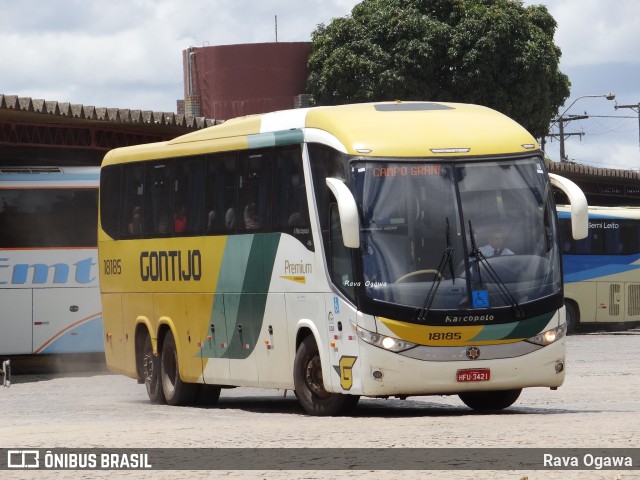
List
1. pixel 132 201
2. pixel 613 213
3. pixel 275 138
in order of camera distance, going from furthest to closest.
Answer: pixel 613 213, pixel 132 201, pixel 275 138

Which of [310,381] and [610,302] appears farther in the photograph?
[610,302]

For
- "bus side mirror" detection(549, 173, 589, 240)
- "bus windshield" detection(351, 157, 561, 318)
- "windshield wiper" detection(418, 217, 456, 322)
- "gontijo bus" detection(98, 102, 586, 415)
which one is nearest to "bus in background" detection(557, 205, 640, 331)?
"gontijo bus" detection(98, 102, 586, 415)

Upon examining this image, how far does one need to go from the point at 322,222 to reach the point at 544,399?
17.8 ft

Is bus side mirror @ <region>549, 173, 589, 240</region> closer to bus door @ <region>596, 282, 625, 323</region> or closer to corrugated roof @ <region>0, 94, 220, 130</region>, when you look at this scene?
corrugated roof @ <region>0, 94, 220, 130</region>

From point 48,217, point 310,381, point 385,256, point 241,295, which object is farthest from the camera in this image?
point 48,217

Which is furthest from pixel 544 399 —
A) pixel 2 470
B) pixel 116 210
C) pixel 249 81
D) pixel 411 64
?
pixel 249 81

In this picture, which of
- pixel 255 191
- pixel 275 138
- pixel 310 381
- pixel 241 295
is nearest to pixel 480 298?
pixel 310 381

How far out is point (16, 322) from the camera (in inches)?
1187

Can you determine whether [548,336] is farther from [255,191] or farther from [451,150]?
[255,191]

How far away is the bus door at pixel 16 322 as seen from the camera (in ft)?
98.3

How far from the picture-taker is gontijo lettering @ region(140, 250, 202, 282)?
1988 centimetres

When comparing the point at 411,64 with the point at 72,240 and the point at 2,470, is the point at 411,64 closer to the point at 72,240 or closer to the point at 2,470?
the point at 72,240

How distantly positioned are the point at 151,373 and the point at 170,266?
5.91 feet

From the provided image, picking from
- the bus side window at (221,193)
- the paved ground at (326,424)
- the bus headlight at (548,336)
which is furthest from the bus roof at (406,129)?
the paved ground at (326,424)
